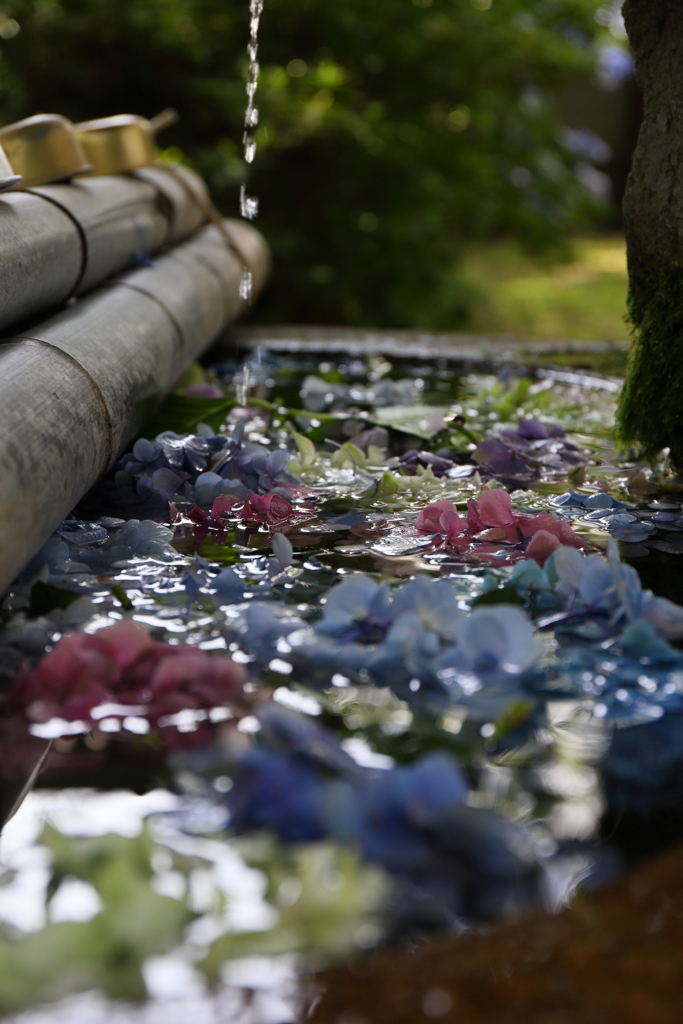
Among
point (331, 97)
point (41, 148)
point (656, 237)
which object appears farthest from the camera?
point (331, 97)

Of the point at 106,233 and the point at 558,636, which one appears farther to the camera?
the point at 106,233

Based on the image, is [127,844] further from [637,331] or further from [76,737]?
[637,331]

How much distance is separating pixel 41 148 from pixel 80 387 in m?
1.00

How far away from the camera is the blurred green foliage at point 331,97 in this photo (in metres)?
5.23

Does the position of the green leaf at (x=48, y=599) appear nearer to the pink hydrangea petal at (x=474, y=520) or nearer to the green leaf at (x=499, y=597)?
the green leaf at (x=499, y=597)

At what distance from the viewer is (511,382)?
2420mm

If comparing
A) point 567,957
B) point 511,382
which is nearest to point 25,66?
point 511,382

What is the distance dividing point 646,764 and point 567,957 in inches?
8.6

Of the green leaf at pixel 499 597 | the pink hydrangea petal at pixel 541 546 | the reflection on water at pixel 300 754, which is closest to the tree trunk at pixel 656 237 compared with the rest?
the reflection on water at pixel 300 754

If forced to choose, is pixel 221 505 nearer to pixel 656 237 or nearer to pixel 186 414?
pixel 186 414

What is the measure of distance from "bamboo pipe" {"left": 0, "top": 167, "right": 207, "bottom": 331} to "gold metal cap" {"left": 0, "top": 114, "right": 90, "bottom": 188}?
4cm

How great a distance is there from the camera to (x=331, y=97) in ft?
17.9

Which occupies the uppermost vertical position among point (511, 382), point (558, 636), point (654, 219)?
point (654, 219)

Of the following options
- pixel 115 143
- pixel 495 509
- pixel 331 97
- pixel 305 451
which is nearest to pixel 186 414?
pixel 305 451
